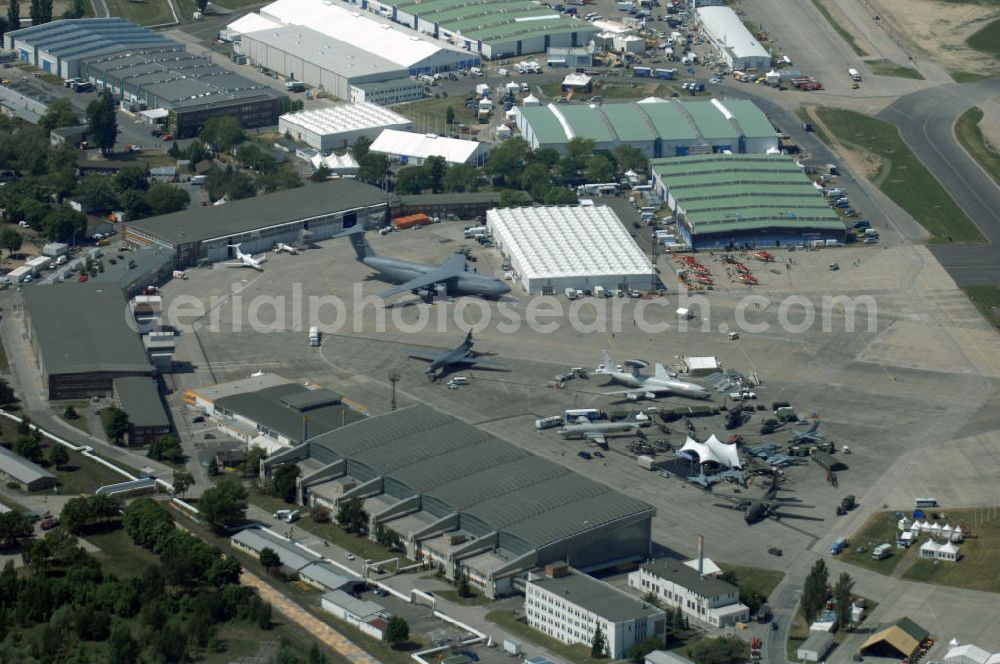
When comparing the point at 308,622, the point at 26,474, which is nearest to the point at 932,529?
the point at 308,622

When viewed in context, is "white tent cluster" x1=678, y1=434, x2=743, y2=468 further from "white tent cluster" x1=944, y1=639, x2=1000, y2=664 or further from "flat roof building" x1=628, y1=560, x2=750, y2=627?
"white tent cluster" x1=944, y1=639, x2=1000, y2=664

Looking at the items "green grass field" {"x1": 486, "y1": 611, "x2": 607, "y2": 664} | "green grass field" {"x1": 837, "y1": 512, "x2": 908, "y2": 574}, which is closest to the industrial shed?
"green grass field" {"x1": 837, "y1": 512, "x2": 908, "y2": 574}

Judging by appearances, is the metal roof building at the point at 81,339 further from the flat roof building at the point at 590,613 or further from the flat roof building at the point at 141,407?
the flat roof building at the point at 590,613

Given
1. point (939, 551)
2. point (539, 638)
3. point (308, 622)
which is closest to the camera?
point (308, 622)

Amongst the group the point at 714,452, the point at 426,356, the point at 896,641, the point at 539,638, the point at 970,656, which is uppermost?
the point at 970,656

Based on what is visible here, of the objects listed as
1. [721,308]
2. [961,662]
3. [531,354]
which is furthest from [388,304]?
[961,662]

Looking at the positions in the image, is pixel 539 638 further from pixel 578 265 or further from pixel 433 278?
pixel 578 265

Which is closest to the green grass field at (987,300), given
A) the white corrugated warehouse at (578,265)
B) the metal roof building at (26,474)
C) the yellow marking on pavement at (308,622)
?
the white corrugated warehouse at (578,265)

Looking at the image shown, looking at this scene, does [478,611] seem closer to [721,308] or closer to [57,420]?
[57,420]
